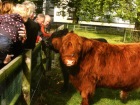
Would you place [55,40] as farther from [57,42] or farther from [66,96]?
[66,96]

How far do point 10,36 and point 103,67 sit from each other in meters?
2.30

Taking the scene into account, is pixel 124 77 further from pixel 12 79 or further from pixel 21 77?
pixel 12 79

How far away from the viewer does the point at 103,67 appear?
20.3 feet

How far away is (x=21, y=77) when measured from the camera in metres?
5.07

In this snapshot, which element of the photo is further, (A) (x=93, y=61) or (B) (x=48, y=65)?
(B) (x=48, y=65)

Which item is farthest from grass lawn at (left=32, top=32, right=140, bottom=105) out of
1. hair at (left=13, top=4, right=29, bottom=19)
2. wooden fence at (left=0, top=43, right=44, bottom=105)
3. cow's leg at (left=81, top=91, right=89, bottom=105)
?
hair at (left=13, top=4, right=29, bottom=19)

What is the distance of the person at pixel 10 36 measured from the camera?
430 cm

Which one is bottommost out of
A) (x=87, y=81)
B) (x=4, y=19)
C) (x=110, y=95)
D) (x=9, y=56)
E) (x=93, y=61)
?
(x=110, y=95)

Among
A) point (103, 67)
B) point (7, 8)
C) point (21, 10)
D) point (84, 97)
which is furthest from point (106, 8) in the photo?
point (21, 10)

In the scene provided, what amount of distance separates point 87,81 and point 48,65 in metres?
3.66

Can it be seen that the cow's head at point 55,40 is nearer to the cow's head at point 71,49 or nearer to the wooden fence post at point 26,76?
the cow's head at point 71,49

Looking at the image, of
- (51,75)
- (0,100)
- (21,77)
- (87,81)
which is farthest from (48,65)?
(0,100)

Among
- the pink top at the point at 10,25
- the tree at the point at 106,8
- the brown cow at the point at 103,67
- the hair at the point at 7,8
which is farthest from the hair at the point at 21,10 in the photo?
the tree at the point at 106,8

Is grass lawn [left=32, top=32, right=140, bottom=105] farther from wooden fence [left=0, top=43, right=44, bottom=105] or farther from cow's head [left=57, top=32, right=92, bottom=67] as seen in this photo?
cow's head [left=57, top=32, right=92, bottom=67]
